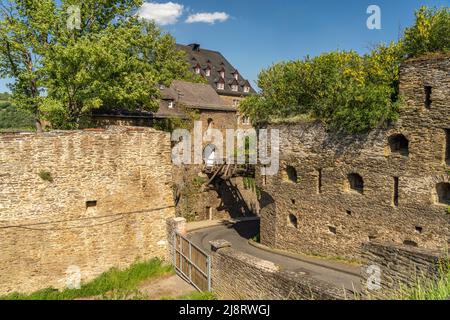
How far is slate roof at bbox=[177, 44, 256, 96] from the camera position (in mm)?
61625

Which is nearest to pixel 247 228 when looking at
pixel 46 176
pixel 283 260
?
pixel 283 260

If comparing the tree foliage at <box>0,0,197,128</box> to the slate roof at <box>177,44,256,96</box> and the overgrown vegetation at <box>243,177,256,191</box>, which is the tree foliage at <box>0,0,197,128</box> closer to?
the overgrown vegetation at <box>243,177,256,191</box>

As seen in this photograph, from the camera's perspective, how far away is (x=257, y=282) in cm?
1010

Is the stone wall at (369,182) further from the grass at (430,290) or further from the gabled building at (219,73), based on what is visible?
the gabled building at (219,73)

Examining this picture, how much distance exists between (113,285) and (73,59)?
1148 cm

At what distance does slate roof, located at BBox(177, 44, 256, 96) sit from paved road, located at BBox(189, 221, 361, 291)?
36.9 m

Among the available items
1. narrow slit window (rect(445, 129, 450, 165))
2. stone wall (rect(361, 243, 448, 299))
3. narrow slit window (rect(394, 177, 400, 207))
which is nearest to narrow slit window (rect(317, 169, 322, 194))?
narrow slit window (rect(394, 177, 400, 207))

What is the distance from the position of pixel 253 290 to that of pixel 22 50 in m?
19.1

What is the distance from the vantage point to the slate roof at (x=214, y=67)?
61.6 meters

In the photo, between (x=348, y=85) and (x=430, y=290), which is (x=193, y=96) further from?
(x=430, y=290)

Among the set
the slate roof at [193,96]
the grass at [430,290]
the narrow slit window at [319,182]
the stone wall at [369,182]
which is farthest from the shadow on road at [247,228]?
the grass at [430,290]

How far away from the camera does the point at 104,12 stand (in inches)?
956

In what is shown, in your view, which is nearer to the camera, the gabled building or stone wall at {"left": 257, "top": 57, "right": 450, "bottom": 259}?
stone wall at {"left": 257, "top": 57, "right": 450, "bottom": 259}

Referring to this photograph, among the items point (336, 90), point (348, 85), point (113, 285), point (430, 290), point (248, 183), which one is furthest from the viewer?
point (248, 183)
